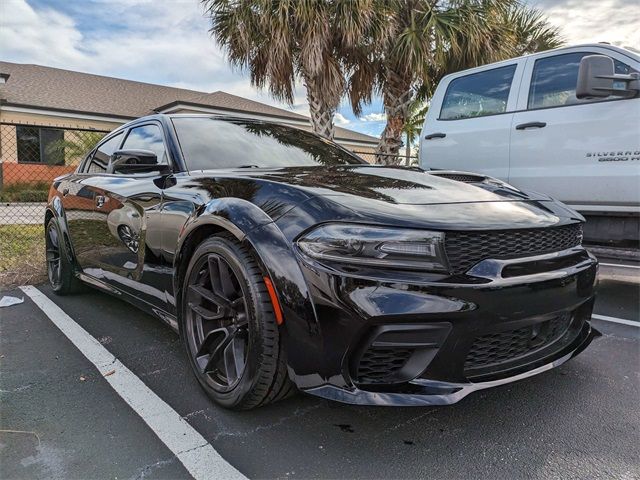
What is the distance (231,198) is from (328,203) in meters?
0.55

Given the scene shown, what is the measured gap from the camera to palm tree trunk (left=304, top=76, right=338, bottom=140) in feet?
29.6

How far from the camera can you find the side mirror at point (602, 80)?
348 centimetres

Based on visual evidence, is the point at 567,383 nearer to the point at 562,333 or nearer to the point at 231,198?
the point at 562,333

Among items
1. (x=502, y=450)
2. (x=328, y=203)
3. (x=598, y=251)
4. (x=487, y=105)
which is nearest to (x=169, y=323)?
(x=328, y=203)

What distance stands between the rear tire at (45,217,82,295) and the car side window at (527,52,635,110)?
4.34m

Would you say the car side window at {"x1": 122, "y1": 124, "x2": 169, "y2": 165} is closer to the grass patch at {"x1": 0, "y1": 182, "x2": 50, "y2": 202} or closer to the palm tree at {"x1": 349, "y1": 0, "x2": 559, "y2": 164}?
the palm tree at {"x1": 349, "y1": 0, "x2": 559, "y2": 164}

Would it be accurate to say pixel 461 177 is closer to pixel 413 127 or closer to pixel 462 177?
pixel 462 177

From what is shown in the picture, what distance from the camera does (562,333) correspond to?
87.4 inches

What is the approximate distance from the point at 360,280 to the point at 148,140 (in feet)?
7.32

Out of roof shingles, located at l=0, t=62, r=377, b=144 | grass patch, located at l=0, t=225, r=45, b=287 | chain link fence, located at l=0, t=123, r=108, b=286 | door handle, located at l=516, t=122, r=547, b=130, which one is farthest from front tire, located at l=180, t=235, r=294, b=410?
roof shingles, located at l=0, t=62, r=377, b=144

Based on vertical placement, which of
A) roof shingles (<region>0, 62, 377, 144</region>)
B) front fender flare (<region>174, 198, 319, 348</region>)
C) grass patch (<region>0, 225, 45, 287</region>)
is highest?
roof shingles (<region>0, 62, 377, 144</region>)

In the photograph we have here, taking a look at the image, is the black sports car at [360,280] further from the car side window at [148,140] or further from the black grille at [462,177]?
the car side window at [148,140]

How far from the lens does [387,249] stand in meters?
1.79

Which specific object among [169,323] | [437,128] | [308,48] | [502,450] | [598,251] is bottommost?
[502,450]
